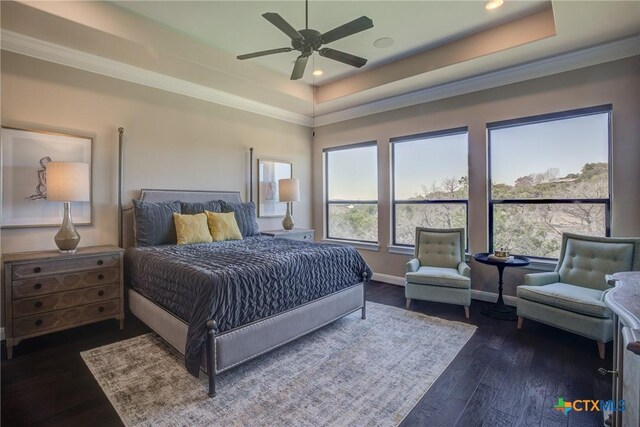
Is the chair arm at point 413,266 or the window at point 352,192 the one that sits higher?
the window at point 352,192

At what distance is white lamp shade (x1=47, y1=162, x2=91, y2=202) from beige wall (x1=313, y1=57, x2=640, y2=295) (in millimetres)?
3869

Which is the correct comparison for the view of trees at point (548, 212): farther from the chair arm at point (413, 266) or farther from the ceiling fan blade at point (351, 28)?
the ceiling fan blade at point (351, 28)

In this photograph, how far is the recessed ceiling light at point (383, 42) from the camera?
3510 millimetres

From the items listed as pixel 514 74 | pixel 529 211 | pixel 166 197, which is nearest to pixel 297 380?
pixel 166 197

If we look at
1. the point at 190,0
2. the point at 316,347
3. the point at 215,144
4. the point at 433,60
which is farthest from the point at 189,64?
the point at 316,347

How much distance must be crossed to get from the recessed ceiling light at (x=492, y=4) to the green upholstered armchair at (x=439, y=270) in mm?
2511

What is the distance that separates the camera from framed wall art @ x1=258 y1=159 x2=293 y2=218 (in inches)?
203

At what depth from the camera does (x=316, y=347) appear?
9.12ft

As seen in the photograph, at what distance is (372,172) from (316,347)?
3355mm

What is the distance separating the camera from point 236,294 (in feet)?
7.20

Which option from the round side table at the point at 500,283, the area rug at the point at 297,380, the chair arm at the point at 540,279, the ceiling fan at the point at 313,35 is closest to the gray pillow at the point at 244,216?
the area rug at the point at 297,380

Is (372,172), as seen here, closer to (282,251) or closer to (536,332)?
(282,251)

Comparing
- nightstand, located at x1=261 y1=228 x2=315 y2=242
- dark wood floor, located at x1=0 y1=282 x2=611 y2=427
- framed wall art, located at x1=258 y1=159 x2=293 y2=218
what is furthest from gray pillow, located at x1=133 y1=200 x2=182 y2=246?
framed wall art, located at x1=258 y1=159 x2=293 y2=218

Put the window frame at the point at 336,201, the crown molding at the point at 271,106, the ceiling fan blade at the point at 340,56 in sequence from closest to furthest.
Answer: the ceiling fan blade at the point at 340,56
the crown molding at the point at 271,106
the window frame at the point at 336,201
